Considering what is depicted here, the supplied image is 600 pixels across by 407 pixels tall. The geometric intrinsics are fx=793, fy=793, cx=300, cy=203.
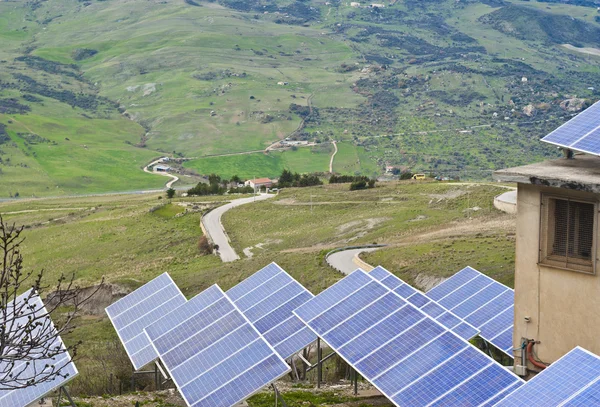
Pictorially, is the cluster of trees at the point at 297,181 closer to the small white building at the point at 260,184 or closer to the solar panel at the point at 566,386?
the small white building at the point at 260,184

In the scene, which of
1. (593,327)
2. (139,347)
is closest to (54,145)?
(139,347)

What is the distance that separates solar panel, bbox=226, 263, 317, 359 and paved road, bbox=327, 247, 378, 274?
19.8 metres

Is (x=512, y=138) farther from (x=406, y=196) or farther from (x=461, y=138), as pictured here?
(x=406, y=196)

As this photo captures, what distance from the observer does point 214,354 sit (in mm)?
20562

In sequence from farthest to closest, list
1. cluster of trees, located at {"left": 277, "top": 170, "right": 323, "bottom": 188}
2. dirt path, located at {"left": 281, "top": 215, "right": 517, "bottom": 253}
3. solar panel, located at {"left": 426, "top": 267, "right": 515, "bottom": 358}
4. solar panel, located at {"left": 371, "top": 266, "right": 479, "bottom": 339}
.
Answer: cluster of trees, located at {"left": 277, "top": 170, "right": 323, "bottom": 188}, dirt path, located at {"left": 281, "top": 215, "right": 517, "bottom": 253}, solar panel, located at {"left": 426, "top": 267, "right": 515, "bottom": 358}, solar panel, located at {"left": 371, "top": 266, "right": 479, "bottom": 339}

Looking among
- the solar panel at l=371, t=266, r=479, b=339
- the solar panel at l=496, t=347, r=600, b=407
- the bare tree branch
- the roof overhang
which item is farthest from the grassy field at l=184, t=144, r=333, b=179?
the solar panel at l=496, t=347, r=600, b=407

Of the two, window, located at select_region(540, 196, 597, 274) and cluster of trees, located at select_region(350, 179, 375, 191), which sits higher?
window, located at select_region(540, 196, 597, 274)

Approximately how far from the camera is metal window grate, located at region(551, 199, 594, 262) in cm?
1543

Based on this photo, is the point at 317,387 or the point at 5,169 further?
the point at 5,169

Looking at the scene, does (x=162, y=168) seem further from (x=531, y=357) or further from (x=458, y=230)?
(x=531, y=357)

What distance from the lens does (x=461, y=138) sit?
19750 centimetres

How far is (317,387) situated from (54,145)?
17762 centimetres

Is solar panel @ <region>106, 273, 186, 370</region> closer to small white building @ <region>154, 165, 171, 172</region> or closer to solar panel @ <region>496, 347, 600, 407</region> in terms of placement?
solar panel @ <region>496, 347, 600, 407</region>

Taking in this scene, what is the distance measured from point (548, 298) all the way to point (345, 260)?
35091 mm
